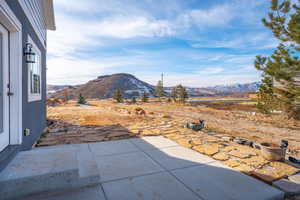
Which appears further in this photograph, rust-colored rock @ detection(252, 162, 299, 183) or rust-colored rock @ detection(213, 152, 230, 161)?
rust-colored rock @ detection(213, 152, 230, 161)

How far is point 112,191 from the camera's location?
196 cm

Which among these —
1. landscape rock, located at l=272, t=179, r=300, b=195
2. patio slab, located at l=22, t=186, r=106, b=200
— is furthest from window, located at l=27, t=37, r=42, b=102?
landscape rock, located at l=272, t=179, r=300, b=195

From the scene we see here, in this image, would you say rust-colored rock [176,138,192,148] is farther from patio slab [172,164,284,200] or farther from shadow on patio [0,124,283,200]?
patio slab [172,164,284,200]

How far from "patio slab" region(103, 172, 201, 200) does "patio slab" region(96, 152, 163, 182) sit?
0.16 metres

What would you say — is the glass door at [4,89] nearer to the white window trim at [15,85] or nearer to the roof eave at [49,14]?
the white window trim at [15,85]

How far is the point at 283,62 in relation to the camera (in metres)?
4.67

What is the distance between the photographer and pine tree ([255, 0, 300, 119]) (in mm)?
4227

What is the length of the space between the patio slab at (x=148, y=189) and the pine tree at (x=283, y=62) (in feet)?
14.7

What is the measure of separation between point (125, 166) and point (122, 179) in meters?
0.42

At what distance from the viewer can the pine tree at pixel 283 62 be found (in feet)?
13.9

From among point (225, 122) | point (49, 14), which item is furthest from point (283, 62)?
point (49, 14)

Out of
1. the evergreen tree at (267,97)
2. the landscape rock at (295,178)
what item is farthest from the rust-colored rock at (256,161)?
the evergreen tree at (267,97)

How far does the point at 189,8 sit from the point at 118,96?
628 inches

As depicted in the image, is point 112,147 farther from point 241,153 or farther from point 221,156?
point 241,153
